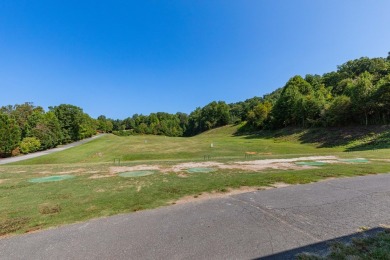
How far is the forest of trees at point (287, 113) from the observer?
1314 inches

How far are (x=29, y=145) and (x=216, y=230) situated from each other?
40272mm

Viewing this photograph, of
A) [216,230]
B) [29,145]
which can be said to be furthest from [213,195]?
[29,145]

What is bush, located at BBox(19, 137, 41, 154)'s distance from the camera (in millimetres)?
33094

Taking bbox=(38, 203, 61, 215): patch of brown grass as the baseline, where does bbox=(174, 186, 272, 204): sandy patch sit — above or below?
below

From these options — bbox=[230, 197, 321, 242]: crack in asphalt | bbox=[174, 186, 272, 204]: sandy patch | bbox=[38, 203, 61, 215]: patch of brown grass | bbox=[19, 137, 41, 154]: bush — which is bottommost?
bbox=[230, 197, 321, 242]: crack in asphalt

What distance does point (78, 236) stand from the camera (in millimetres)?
4211

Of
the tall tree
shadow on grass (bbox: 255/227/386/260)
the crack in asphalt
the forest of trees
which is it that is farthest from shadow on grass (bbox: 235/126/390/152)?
the tall tree

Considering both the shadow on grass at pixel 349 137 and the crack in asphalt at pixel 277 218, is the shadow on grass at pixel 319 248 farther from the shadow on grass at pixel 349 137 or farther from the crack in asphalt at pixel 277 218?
the shadow on grass at pixel 349 137

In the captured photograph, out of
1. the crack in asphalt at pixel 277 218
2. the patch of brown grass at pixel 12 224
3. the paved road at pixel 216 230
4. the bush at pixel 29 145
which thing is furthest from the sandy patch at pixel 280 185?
the bush at pixel 29 145

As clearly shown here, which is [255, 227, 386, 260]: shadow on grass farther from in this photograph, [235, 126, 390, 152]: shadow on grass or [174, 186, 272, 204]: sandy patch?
[235, 126, 390, 152]: shadow on grass

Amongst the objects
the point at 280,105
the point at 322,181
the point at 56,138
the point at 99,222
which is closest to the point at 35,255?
the point at 99,222

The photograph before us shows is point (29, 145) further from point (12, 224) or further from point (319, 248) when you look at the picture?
point (319, 248)

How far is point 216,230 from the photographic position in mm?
4344

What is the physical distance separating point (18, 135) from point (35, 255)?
3893 cm
